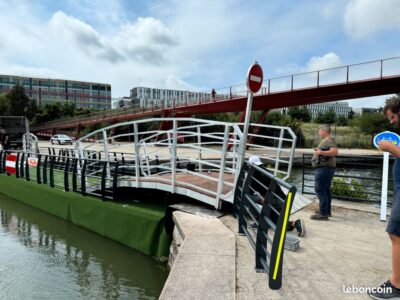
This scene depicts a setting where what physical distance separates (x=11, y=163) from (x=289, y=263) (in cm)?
1017

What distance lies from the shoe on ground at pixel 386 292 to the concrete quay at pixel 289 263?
121 mm

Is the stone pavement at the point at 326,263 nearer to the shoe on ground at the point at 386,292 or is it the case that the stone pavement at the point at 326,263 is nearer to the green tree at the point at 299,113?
the shoe on ground at the point at 386,292

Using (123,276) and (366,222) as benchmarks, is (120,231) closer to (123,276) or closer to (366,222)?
(123,276)

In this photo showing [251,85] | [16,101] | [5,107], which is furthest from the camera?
[5,107]

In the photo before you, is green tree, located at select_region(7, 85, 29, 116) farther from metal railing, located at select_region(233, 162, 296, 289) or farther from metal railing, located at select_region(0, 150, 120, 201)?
metal railing, located at select_region(233, 162, 296, 289)

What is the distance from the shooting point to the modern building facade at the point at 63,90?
101 m

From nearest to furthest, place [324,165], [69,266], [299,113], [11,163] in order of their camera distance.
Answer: [324,165] → [69,266] → [11,163] → [299,113]

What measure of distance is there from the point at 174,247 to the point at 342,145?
3943cm

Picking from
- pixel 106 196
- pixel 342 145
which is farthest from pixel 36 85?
pixel 106 196

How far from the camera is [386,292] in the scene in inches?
108

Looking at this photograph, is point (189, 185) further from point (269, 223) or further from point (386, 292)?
point (386, 292)

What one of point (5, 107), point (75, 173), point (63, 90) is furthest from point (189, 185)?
point (63, 90)

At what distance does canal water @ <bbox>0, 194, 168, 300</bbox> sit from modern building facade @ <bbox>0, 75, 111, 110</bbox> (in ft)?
332

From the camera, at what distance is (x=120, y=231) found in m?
6.28
